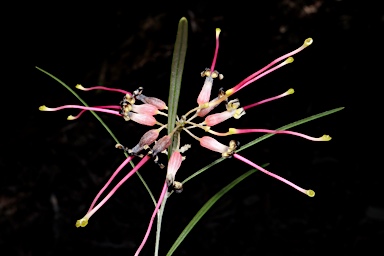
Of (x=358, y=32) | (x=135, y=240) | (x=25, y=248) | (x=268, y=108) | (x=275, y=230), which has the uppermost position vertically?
(x=358, y=32)

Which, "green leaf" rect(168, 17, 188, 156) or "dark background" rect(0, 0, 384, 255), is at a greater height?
"dark background" rect(0, 0, 384, 255)

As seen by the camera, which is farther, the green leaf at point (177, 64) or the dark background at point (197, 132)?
the dark background at point (197, 132)

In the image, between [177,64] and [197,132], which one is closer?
[177,64]

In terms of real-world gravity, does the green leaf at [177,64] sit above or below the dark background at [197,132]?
below

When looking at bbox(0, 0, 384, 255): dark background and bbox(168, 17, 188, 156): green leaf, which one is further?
bbox(0, 0, 384, 255): dark background

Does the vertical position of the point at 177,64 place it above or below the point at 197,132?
below

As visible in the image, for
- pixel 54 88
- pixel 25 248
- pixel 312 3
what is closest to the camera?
pixel 25 248

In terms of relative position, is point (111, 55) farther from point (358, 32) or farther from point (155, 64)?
point (358, 32)

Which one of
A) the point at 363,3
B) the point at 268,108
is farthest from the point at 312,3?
the point at 268,108
